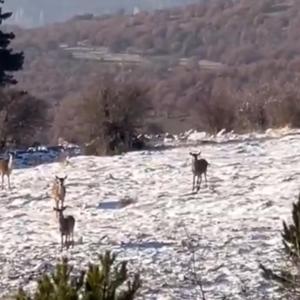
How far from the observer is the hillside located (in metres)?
85.1

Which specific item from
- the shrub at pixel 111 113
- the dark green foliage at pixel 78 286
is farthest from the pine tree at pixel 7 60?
the dark green foliage at pixel 78 286

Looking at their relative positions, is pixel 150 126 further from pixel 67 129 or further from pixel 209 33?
pixel 209 33

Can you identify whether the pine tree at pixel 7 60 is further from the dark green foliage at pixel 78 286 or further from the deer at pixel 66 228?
the dark green foliage at pixel 78 286

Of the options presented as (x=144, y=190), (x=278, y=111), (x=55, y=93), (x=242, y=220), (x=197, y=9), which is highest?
(x=197, y=9)

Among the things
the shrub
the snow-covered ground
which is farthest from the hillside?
the snow-covered ground

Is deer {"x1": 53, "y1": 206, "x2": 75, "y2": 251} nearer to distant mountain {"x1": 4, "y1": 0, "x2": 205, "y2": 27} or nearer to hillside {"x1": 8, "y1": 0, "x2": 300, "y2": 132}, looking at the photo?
hillside {"x1": 8, "y1": 0, "x2": 300, "y2": 132}

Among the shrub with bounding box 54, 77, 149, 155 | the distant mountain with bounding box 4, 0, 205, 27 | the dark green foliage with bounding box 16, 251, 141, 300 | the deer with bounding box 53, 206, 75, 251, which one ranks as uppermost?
the distant mountain with bounding box 4, 0, 205, 27

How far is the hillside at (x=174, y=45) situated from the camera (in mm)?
85062

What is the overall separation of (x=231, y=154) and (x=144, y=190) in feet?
13.8

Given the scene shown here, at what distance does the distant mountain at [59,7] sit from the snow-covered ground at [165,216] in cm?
16003

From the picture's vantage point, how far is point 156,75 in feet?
277

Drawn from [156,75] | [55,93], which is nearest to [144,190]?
[55,93]

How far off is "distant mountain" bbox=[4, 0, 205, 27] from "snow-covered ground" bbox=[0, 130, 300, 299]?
160 m

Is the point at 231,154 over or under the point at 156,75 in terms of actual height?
under
